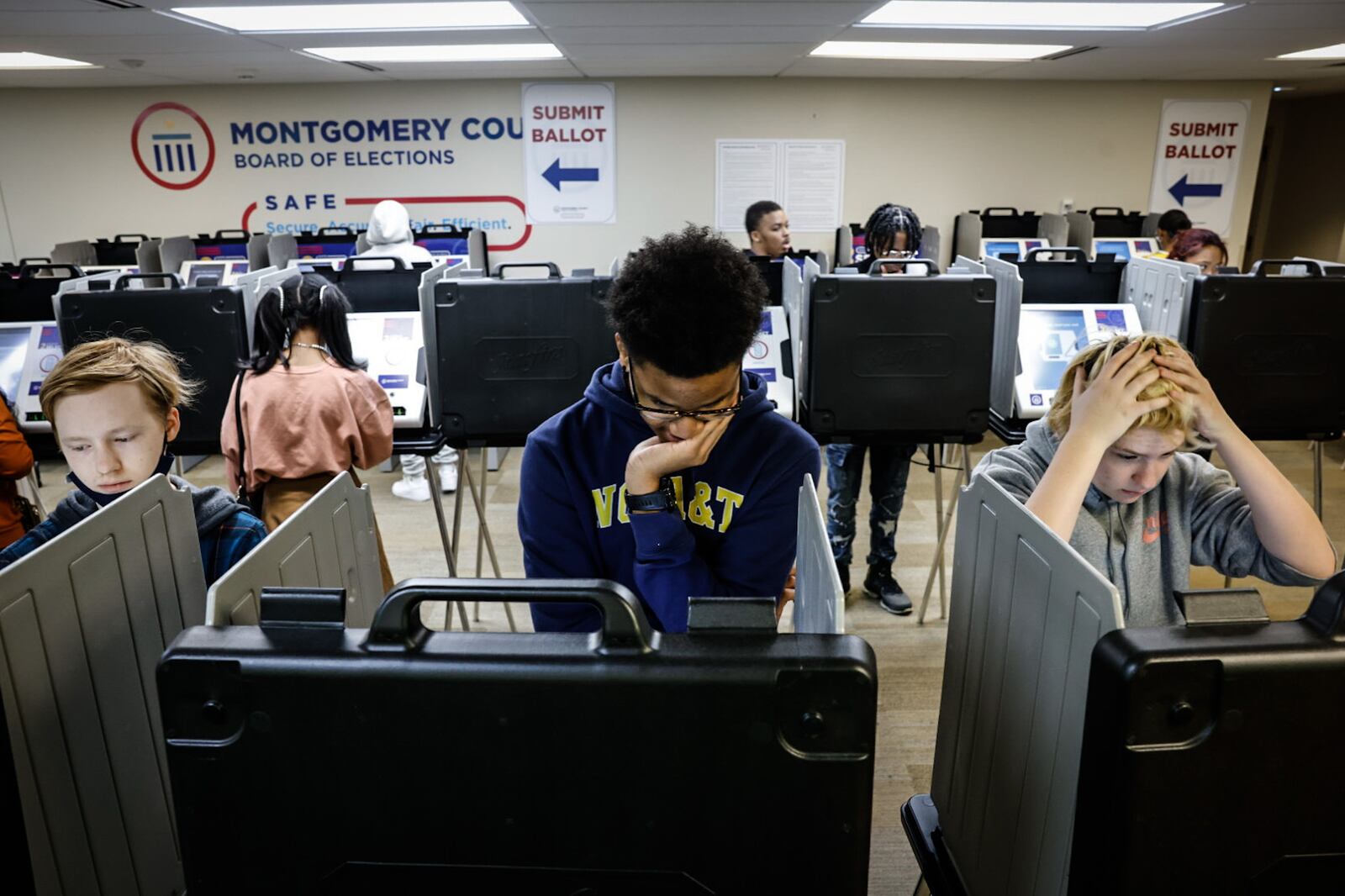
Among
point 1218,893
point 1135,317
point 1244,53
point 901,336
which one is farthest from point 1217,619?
point 1244,53

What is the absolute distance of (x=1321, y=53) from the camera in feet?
17.4

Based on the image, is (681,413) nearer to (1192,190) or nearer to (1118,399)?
(1118,399)

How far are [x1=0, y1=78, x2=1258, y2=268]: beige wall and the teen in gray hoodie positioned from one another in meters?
5.66

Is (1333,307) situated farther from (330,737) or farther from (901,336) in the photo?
(330,737)

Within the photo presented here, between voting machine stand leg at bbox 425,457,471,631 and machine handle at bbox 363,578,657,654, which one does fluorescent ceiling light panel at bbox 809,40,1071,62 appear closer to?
voting machine stand leg at bbox 425,457,471,631

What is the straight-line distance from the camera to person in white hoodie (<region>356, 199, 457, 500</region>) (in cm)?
427

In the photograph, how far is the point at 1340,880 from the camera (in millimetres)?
592

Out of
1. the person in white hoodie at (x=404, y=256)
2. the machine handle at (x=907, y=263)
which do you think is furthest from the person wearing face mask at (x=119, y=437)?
the person in white hoodie at (x=404, y=256)

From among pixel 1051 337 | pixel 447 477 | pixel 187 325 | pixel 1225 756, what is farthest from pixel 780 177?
pixel 1225 756

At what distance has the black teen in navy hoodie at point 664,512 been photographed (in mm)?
1141

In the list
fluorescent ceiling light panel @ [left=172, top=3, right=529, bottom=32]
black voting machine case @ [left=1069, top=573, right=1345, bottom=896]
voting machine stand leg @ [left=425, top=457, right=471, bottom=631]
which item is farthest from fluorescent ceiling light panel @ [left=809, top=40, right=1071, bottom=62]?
black voting machine case @ [left=1069, top=573, right=1345, bottom=896]

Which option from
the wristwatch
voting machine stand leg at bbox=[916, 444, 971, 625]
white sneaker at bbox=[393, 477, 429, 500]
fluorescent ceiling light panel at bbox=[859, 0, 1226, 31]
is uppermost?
fluorescent ceiling light panel at bbox=[859, 0, 1226, 31]

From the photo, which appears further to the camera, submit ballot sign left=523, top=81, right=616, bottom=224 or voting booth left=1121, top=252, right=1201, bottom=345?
submit ballot sign left=523, top=81, right=616, bottom=224

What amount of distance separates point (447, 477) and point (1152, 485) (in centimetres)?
358
